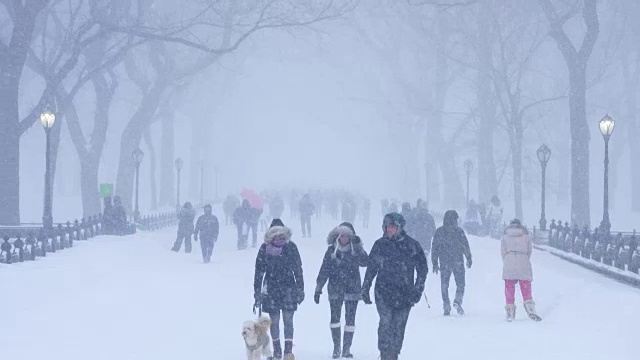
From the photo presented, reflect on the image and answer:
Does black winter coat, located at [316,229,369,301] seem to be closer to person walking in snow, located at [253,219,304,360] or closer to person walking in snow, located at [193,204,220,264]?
person walking in snow, located at [253,219,304,360]

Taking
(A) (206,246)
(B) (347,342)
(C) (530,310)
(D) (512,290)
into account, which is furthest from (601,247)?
(B) (347,342)

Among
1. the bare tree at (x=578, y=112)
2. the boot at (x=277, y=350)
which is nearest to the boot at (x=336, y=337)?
the boot at (x=277, y=350)

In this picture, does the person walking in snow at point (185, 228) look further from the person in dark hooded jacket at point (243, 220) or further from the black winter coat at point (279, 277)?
the black winter coat at point (279, 277)

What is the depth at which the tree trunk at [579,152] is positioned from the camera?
3141cm

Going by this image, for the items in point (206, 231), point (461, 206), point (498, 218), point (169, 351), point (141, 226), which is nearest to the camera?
point (169, 351)

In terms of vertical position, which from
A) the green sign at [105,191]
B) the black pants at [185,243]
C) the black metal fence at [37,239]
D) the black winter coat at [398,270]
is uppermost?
the green sign at [105,191]

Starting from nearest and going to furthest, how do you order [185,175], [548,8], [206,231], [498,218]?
1. [206,231]
2. [548,8]
3. [498,218]
4. [185,175]

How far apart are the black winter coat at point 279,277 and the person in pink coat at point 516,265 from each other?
5276mm

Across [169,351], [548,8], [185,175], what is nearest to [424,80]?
[548,8]

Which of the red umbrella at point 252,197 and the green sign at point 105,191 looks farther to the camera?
the red umbrella at point 252,197

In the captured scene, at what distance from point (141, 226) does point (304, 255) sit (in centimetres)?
1065

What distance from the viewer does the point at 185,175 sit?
361ft

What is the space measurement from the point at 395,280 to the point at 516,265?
5734 millimetres

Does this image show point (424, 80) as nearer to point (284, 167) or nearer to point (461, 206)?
point (461, 206)
